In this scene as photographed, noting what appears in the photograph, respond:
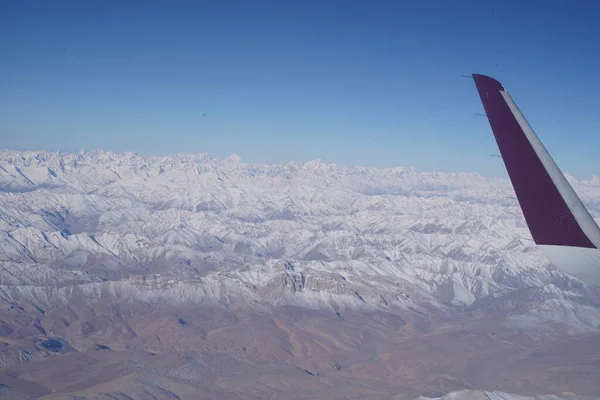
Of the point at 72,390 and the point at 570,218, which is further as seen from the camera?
the point at 72,390

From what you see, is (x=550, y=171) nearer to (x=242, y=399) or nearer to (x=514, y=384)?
(x=242, y=399)

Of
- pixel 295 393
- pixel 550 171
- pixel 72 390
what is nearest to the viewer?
pixel 550 171

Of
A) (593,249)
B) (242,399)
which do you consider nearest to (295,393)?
(242,399)

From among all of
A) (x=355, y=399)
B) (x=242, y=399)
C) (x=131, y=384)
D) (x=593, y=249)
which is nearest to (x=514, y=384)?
(x=355, y=399)

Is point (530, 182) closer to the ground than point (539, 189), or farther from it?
farther from it

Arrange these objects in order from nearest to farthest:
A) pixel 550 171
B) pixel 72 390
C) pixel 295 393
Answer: pixel 550 171 < pixel 72 390 < pixel 295 393

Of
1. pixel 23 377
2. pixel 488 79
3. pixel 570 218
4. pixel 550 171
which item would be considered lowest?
pixel 23 377

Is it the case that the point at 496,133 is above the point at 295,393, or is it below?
above
